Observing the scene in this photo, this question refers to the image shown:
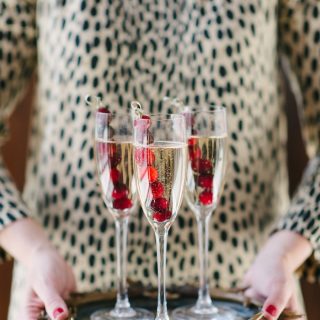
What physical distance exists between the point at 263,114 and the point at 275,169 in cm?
12

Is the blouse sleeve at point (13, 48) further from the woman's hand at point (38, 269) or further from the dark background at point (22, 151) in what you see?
the dark background at point (22, 151)

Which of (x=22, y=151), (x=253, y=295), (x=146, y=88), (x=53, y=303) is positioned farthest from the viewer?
(x=22, y=151)

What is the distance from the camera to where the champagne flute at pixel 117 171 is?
1040 mm

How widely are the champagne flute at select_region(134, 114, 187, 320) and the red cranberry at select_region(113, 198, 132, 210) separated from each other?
0.35ft

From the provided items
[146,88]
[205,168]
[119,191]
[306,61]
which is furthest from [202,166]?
[306,61]

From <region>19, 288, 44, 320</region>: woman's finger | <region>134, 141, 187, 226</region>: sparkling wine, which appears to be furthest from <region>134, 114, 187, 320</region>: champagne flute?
<region>19, 288, 44, 320</region>: woman's finger

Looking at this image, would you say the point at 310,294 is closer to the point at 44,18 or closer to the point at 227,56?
the point at 227,56

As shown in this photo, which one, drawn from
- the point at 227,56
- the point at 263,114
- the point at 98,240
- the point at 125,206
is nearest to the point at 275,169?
the point at 263,114

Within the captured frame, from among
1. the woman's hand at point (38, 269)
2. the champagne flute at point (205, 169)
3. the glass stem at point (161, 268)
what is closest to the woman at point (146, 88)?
the woman's hand at point (38, 269)

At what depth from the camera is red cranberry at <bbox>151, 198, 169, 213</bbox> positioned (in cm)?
96

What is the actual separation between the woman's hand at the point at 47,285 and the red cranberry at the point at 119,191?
6.6 inches

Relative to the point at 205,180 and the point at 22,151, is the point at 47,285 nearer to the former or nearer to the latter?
the point at 205,180

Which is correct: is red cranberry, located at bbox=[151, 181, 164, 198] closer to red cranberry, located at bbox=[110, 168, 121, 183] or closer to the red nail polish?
red cranberry, located at bbox=[110, 168, 121, 183]

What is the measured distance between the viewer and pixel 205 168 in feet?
3.56
